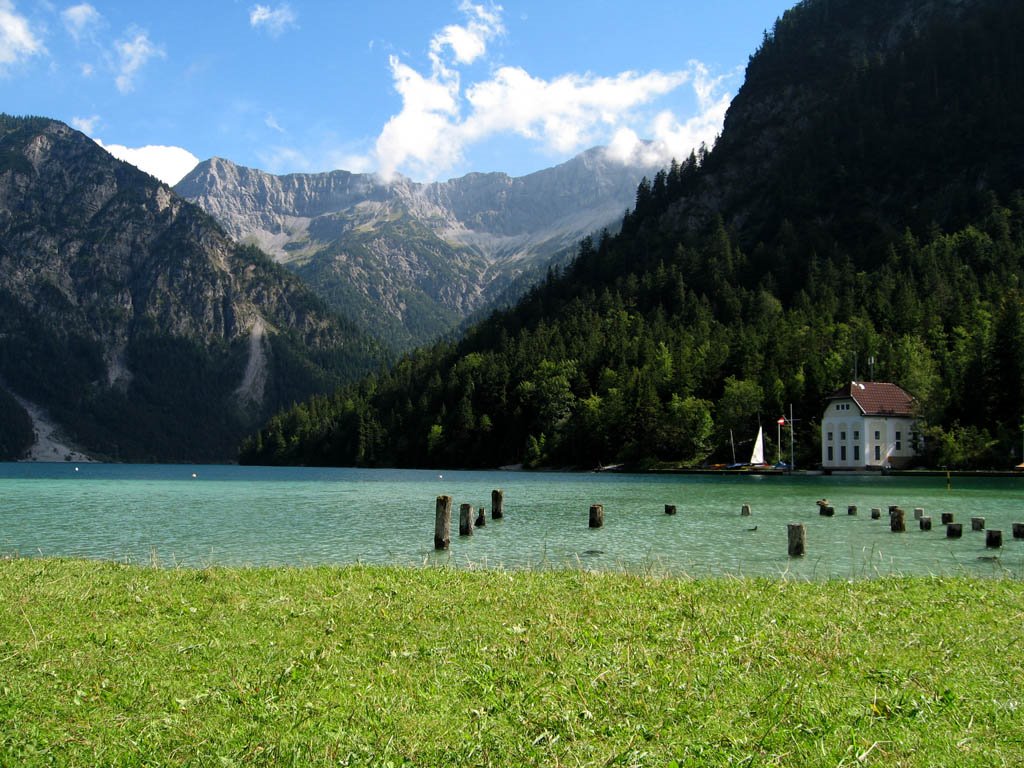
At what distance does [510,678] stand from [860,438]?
112 metres

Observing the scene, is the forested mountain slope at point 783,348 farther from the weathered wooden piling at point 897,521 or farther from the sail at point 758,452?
the weathered wooden piling at point 897,521

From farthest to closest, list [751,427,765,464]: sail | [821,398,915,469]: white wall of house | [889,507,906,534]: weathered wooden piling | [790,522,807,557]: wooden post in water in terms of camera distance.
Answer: [751,427,765,464]: sail
[821,398,915,469]: white wall of house
[889,507,906,534]: weathered wooden piling
[790,522,807,557]: wooden post in water

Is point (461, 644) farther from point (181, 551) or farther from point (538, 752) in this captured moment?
point (181, 551)

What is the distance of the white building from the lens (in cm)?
11144

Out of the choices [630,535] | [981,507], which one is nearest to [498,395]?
[981,507]

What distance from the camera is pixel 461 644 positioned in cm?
1245

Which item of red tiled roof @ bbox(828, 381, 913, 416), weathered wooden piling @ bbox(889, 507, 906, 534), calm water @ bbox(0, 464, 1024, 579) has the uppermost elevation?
red tiled roof @ bbox(828, 381, 913, 416)

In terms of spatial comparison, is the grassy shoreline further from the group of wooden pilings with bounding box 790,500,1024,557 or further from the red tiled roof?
the red tiled roof

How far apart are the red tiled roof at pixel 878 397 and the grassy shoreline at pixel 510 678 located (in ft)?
332

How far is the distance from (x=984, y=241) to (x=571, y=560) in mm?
159979

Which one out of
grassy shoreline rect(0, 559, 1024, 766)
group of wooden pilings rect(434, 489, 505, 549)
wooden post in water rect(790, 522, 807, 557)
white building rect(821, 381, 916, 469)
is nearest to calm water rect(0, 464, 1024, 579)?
wooden post in water rect(790, 522, 807, 557)

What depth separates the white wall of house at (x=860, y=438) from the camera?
4392 inches

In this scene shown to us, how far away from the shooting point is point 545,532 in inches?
1538

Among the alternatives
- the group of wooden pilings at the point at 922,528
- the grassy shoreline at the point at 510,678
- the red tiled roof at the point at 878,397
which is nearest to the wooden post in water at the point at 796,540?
the group of wooden pilings at the point at 922,528
